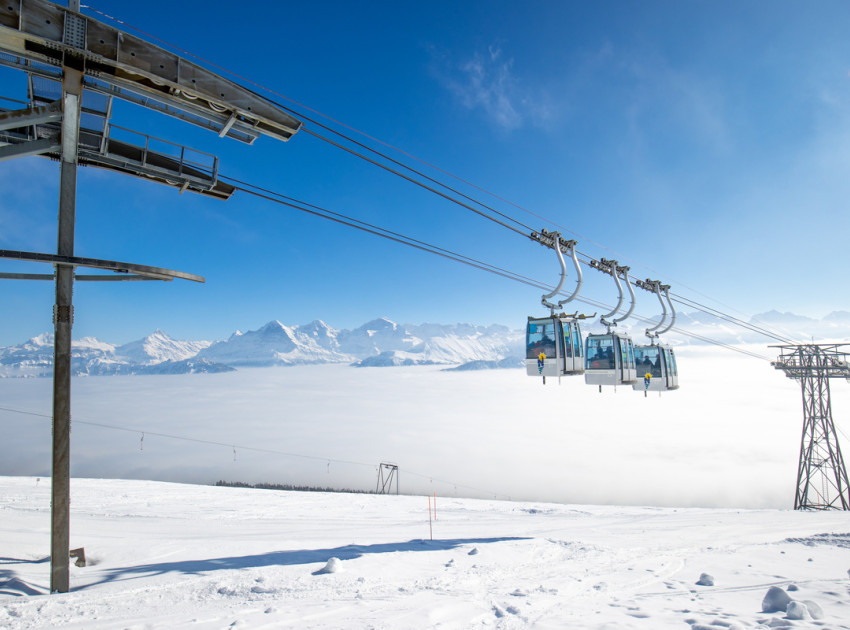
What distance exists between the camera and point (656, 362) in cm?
2025

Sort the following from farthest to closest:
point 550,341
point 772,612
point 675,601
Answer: point 550,341, point 675,601, point 772,612

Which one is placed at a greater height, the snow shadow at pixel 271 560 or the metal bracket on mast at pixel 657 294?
the metal bracket on mast at pixel 657 294

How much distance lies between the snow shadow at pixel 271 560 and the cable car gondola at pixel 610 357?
8.67 metres

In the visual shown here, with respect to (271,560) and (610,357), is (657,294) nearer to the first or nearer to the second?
(610,357)

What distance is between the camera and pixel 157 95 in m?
7.29

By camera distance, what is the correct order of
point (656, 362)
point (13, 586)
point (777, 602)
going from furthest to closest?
1. point (656, 362)
2. point (13, 586)
3. point (777, 602)

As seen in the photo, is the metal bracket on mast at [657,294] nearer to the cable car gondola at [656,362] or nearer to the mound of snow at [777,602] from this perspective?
the cable car gondola at [656,362]

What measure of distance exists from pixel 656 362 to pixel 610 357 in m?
4.97

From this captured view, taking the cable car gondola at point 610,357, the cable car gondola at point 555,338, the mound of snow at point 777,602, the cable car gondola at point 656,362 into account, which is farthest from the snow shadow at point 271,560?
the cable car gondola at point 656,362

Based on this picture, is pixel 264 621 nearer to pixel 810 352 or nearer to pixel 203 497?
pixel 203 497

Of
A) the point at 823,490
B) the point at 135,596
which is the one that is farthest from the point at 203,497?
the point at 823,490

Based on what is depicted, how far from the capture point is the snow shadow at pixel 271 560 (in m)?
8.88

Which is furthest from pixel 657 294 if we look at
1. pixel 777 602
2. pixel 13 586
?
pixel 13 586

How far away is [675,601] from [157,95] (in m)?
12.7
